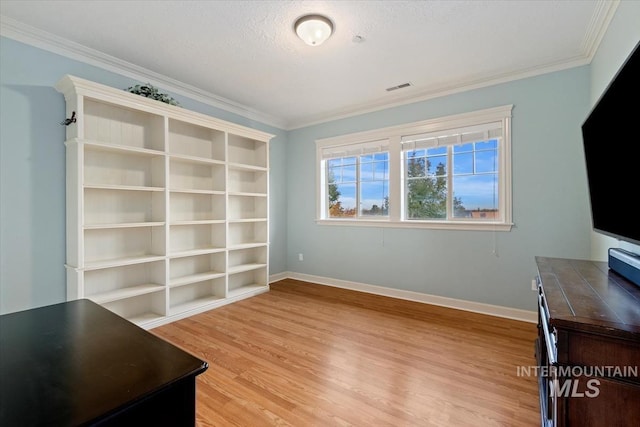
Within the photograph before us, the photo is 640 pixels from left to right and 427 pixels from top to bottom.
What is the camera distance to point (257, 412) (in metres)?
1.71

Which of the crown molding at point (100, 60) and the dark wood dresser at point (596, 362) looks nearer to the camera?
the dark wood dresser at point (596, 362)

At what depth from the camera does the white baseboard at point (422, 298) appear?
3.12 metres

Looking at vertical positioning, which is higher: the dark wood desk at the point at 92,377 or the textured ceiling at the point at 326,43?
the textured ceiling at the point at 326,43

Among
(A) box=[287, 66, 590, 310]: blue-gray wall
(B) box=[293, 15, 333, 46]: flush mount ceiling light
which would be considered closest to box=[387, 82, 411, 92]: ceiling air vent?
(A) box=[287, 66, 590, 310]: blue-gray wall

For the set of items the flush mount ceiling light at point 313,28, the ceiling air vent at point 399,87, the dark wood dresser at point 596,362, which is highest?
the ceiling air vent at point 399,87

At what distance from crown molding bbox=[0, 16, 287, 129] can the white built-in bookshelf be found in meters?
0.41

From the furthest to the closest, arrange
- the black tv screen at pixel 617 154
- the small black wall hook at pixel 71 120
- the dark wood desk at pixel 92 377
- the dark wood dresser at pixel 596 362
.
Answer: the small black wall hook at pixel 71 120 < the black tv screen at pixel 617 154 < the dark wood dresser at pixel 596 362 < the dark wood desk at pixel 92 377

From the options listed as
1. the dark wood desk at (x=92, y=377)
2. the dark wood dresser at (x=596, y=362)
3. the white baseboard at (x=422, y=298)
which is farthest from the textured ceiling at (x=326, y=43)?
the white baseboard at (x=422, y=298)

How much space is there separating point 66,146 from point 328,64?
2.60 metres

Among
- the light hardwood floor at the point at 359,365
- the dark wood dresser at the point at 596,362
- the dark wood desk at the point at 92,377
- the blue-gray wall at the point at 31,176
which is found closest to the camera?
the dark wood desk at the point at 92,377

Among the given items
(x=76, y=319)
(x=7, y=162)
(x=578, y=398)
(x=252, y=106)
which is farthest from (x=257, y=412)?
(x=252, y=106)

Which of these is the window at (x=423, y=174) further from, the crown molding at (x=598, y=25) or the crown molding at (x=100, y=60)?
the crown molding at (x=100, y=60)

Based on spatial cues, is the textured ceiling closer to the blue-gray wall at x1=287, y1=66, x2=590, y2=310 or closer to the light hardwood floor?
the blue-gray wall at x1=287, y1=66, x2=590, y2=310

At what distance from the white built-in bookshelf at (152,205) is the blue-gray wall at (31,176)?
0.11m
